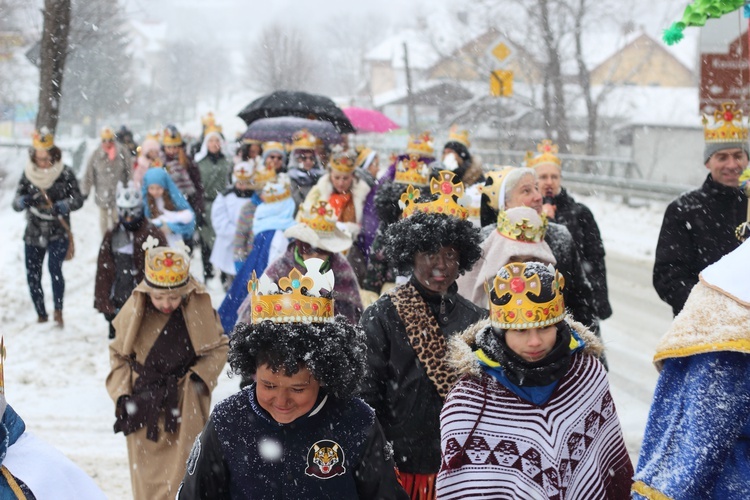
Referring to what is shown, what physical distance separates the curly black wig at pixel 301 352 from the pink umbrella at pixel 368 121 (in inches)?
607

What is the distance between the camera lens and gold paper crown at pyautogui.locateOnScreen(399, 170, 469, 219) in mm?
5398

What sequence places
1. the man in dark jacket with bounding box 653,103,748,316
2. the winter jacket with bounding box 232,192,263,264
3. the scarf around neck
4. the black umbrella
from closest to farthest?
the man in dark jacket with bounding box 653,103,748,316 → the winter jacket with bounding box 232,192,263,264 → the scarf around neck → the black umbrella

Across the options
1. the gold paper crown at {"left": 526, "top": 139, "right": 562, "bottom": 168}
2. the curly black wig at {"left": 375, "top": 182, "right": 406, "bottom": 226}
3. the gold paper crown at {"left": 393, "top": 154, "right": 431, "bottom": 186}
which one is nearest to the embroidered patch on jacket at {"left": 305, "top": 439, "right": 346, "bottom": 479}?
the curly black wig at {"left": 375, "top": 182, "right": 406, "bottom": 226}

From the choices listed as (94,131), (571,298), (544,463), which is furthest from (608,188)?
(94,131)

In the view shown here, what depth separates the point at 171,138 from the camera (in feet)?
48.9

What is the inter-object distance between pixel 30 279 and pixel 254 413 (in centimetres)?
881

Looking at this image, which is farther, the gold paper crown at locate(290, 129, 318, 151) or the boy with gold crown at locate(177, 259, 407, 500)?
the gold paper crown at locate(290, 129, 318, 151)

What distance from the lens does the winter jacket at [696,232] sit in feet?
20.4

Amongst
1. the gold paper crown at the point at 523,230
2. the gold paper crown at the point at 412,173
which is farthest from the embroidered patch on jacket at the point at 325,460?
the gold paper crown at the point at 412,173

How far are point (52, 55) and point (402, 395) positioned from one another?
12891mm

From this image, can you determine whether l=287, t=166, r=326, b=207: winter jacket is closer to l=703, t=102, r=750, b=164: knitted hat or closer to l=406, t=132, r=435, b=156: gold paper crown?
l=406, t=132, r=435, b=156: gold paper crown

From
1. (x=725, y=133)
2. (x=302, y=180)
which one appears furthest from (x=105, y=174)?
(x=725, y=133)

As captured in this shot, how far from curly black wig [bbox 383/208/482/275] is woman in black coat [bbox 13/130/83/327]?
7114 millimetres

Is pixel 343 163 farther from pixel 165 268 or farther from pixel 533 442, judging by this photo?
pixel 533 442
